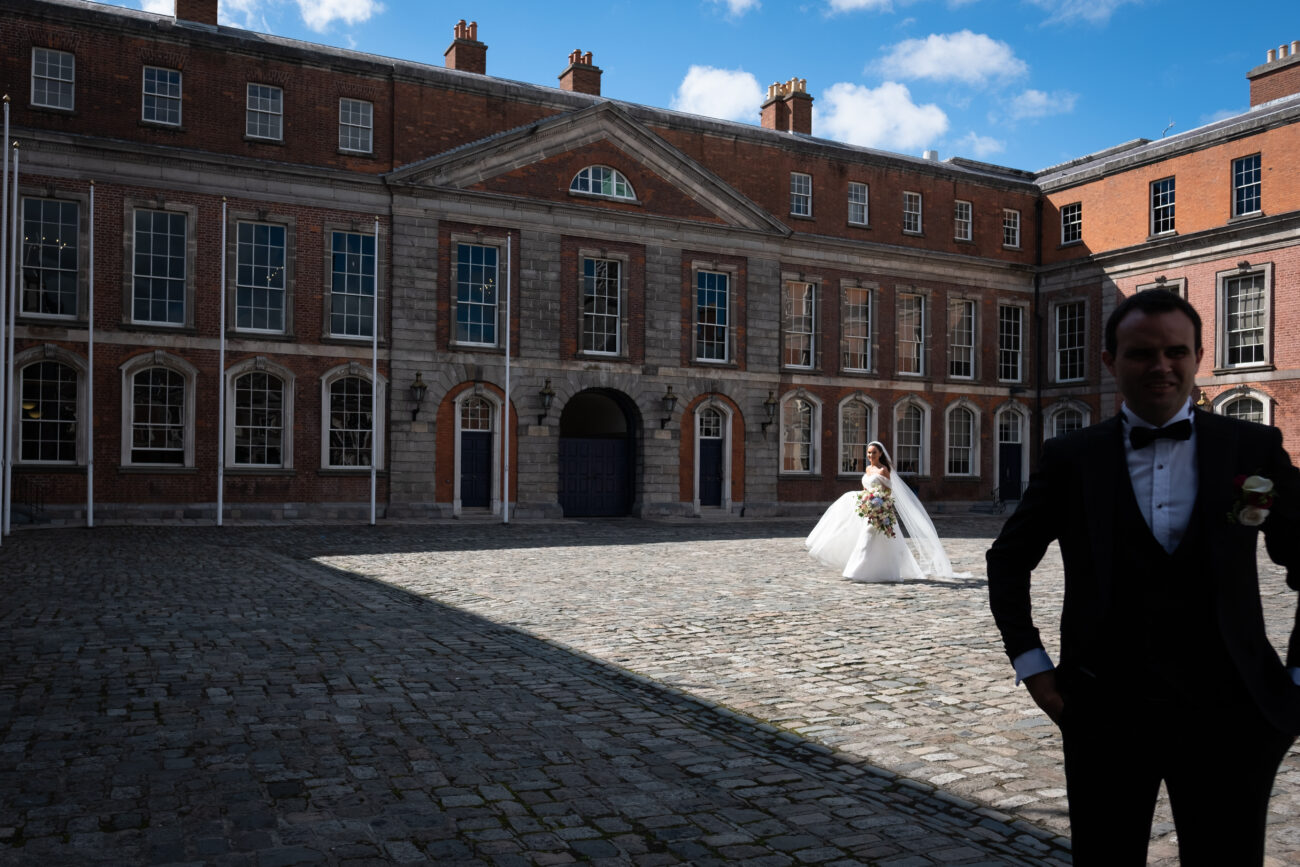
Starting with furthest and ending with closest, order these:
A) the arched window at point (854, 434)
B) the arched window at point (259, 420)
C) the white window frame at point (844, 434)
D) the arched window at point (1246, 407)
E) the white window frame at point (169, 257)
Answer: the arched window at point (854, 434)
the white window frame at point (844, 434)
the arched window at point (1246, 407)
the arched window at point (259, 420)
the white window frame at point (169, 257)

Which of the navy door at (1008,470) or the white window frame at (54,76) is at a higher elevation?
the white window frame at (54,76)

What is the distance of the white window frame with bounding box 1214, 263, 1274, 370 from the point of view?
29.5m

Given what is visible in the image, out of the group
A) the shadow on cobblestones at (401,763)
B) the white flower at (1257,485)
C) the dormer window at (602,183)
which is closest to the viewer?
the white flower at (1257,485)

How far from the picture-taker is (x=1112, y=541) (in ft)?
9.16

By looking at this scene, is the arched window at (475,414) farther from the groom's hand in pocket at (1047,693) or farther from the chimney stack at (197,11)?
the groom's hand in pocket at (1047,693)

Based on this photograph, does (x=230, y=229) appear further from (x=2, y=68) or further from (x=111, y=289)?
(x=2, y=68)

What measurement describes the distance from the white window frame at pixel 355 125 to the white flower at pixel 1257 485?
26.9 m

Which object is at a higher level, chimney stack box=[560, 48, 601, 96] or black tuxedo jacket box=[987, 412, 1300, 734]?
chimney stack box=[560, 48, 601, 96]

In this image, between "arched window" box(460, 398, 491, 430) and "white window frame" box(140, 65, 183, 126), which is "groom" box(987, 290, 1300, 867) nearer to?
"arched window" box(460, 398, 491, 430)

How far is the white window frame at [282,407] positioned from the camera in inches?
995

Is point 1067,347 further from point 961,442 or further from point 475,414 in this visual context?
point 475,414

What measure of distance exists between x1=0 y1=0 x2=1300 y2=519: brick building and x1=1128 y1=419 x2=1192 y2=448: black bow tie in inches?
956

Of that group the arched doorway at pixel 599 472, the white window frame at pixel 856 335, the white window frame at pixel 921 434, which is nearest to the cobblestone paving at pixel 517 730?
the arched doorway at pixel 599 472

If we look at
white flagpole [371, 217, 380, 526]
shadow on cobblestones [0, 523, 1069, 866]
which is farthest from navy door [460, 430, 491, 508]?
shadow on cobblestones [0, 523, 1069, 866]
